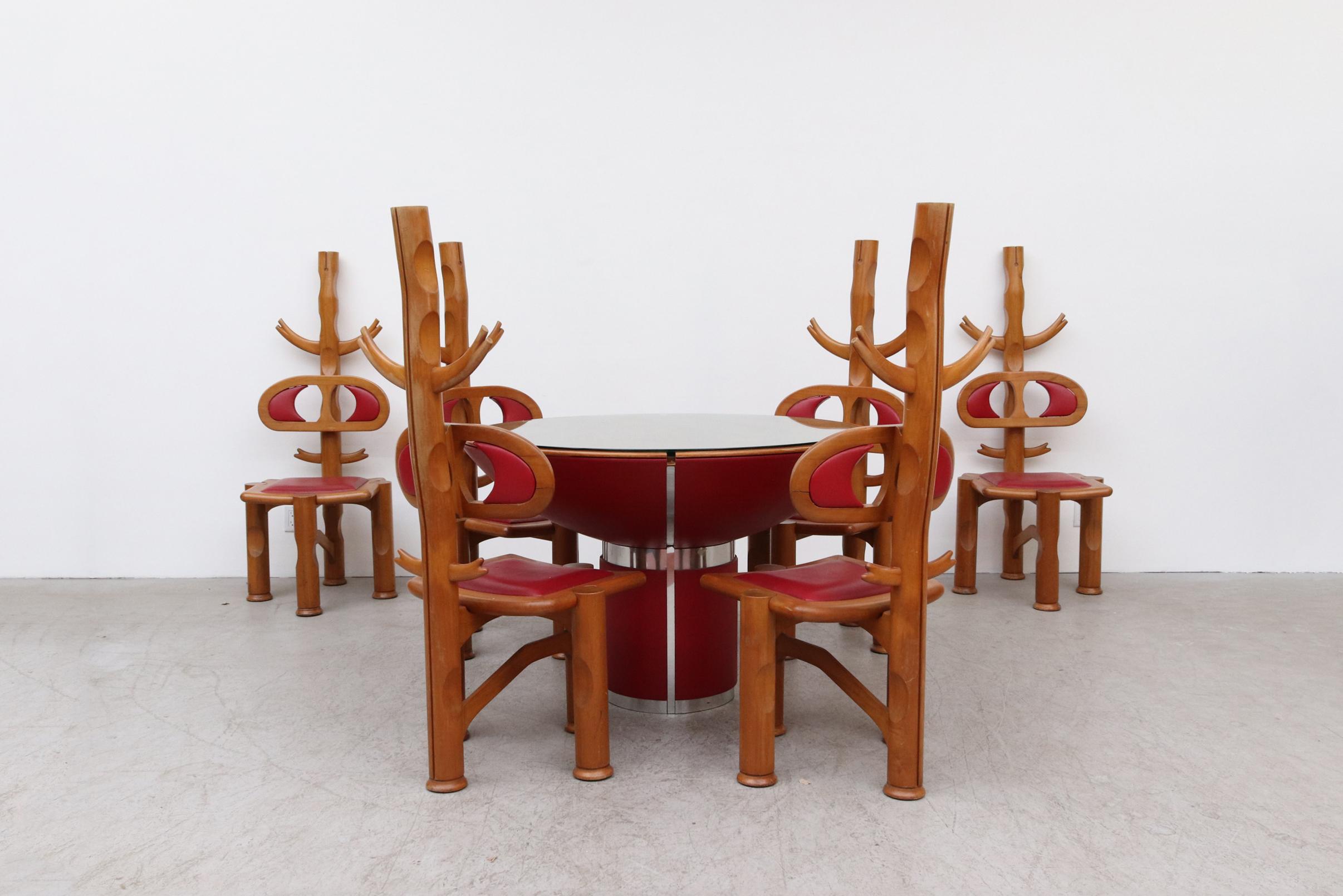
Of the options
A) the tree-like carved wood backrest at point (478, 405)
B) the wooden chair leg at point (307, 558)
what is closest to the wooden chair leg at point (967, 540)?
the tree-like carved wood backrest at point (478, 405)

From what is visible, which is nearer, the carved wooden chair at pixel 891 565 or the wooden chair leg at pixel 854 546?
the carved wooden chair at pixel 891 565

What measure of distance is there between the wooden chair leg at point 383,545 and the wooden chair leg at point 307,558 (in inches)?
11.3

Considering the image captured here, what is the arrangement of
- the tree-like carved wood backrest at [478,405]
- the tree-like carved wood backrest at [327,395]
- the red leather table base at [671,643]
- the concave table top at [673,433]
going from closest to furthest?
the concave table top at [673,433], the red leather table base at [671,643], the tree-like carved wood backrest at [478,405], the tree-like carved wood backrest at [327,395]

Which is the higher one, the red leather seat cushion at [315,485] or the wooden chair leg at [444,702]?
the red leather seat cushion at [315,485]

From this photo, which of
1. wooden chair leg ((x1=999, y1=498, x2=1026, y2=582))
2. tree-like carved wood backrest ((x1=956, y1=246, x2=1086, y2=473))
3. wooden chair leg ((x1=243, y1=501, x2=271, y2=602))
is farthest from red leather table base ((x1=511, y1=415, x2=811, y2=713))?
wooden chair leg ((x1=999, y1=498, x2=1026, y2=582))

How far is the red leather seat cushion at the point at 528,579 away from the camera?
2443 millimetres

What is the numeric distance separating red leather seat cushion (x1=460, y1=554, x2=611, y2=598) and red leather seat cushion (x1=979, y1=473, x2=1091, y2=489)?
2230mm

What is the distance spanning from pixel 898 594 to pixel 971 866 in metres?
0.58

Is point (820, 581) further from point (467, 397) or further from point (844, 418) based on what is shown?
point (467, 397)

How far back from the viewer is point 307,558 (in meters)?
4.05

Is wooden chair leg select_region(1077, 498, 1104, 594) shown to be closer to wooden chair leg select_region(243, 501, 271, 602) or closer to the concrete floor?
the concrete floor

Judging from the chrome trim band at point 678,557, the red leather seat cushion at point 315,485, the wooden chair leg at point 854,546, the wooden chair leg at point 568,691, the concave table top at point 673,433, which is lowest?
the wooden chair leg at point 568,691

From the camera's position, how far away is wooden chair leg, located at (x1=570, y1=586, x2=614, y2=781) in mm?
2410

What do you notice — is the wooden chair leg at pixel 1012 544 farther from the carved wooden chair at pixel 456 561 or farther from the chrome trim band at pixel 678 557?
the carved wooden chair at pixel 456 561
